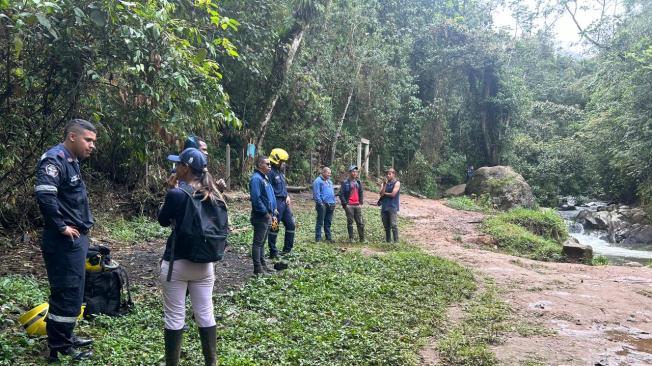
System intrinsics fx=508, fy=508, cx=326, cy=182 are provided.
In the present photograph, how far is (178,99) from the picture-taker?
23.5ft

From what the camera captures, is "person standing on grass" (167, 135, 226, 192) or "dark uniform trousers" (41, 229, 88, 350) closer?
"dark uniform trousers" (41, 229, 88, 350)

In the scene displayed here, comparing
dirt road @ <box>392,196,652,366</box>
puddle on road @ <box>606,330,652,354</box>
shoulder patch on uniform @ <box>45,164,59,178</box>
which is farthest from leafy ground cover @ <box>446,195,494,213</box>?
shoulder patch on uniform @ <box>45,164,59,178</box>

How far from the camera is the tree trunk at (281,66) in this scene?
1727cm

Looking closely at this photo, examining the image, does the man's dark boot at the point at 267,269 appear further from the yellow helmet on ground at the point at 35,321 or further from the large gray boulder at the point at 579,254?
the large gray boulder at the point at 579,254

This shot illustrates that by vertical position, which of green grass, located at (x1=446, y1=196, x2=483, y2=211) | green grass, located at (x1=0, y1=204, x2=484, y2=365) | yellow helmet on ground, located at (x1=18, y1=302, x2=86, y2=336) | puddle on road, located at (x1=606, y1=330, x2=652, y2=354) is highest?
green grass, located at (x1=446, y1=196, x2=483, y2=211)

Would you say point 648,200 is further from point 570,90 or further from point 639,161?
point 570,90

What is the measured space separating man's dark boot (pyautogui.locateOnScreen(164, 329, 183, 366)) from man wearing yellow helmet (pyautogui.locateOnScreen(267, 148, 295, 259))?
446 centimetres

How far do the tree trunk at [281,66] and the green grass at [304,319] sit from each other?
10.0 meters

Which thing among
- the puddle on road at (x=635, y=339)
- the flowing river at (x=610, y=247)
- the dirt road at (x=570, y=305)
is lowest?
the flowing river at (x=610, y=247)

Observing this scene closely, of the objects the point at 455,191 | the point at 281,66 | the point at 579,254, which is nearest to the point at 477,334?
the point at 579,254

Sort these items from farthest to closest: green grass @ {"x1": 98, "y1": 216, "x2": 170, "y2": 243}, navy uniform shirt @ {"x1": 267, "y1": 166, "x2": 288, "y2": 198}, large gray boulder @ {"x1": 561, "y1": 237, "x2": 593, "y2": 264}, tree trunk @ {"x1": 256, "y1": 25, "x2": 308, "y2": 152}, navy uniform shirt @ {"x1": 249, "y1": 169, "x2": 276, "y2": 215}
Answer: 1. tree trunk @ {"x1": 256, "y1": 25, "x2": 308, "y2": 152}
2. large gray boulder @ {"x1": 561, "y1": 237, "x2": 593, "y2": 264}
3. green grass @ {"x1": 98, "y1": 216, "x2": 170, "y2": 243}
4. navy uniform shirt @ {"x1": 267, "y1": 166, "x2": 288, "y2": 198}
5. navy uniform shirt @ {"x1": 249, "y1": 169, "x2": 276, "y2": 215}

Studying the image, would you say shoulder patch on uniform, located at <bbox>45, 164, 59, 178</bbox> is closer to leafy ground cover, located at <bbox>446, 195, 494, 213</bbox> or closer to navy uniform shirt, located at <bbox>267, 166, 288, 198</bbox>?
navy uniform shirt, located at <bbox>267, 166, 288, 198</bbox>

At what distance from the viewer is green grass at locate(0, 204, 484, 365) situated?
14.7 feet

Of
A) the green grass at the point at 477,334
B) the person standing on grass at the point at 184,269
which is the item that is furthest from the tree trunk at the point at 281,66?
the person standing on grass at the point at 184,269
